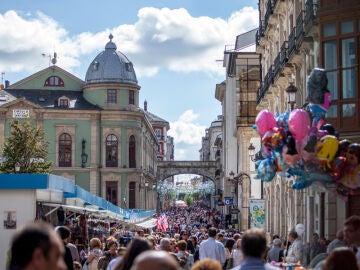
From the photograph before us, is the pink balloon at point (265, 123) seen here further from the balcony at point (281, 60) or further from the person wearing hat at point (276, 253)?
the balcony at point (281, 60)

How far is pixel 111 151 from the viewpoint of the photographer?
2763 inches

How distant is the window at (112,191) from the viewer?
70062mm

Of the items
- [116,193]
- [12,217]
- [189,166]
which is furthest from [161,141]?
[12,217]

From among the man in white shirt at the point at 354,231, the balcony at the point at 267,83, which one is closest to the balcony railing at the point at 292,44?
the balcony at the point at 267,83

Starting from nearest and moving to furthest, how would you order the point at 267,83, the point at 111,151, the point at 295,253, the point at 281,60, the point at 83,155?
the point at 295,253
the point at 281,60
the point at 267,83
the point at 83,155
the point at 111,151

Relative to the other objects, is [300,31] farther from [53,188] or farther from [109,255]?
[109,255]

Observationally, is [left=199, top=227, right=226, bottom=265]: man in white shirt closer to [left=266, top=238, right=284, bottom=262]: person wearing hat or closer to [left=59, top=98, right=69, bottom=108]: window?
[left=266, top=238, right=284, bottom=262]: person wearing hat

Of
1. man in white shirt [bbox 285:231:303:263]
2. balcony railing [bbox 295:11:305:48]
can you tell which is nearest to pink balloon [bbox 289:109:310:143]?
man in white shirt [bbox 285:231:303:263]

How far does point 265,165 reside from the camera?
14836mm

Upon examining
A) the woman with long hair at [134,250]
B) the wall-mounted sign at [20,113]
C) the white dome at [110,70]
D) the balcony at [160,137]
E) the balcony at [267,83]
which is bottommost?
the woman with long hair at [134,250]

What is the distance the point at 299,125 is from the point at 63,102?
57651mm

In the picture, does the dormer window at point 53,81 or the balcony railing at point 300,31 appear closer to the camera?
the balcony railing at point 300,31

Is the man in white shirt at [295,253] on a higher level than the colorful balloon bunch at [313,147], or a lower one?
lower

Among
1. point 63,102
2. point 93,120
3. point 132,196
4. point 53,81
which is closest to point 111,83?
point 93,120
